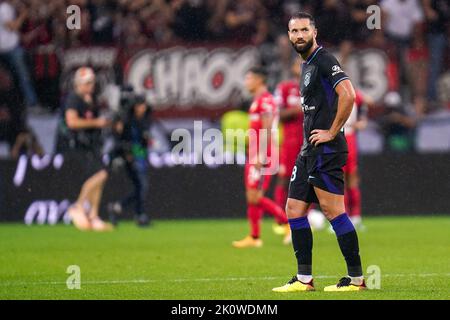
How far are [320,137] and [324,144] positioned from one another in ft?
0.36

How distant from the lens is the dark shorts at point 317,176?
32.1ft

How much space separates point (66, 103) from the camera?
19.2 metres

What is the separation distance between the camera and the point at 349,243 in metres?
9.79

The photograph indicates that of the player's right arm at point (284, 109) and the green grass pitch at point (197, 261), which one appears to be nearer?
the green grass pitch at point (197, 261)

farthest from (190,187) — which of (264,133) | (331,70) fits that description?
(331,70)

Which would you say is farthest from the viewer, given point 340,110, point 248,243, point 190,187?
point 190,187

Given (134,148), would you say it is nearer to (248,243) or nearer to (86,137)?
(86,137)

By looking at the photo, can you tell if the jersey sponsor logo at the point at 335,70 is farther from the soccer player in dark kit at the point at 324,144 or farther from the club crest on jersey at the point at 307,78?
the club crest on jersey at the point at 307,78

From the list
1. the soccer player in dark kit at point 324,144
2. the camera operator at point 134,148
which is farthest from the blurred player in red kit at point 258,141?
the soccer player in dark kit at point 324,144

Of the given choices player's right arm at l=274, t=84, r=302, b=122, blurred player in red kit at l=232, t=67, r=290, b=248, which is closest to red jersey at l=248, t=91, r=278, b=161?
blurred player in red kit at l=232, t=67, r=290, b=248

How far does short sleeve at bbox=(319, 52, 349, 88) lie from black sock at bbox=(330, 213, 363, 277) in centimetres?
114

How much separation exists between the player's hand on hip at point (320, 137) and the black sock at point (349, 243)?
0.65m

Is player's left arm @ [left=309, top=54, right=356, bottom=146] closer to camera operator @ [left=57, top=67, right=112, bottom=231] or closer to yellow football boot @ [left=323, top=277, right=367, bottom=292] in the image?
yellow football boot @ [left=323, top=277, right=367, bottom=292]

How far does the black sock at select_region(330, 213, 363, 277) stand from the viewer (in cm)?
977
